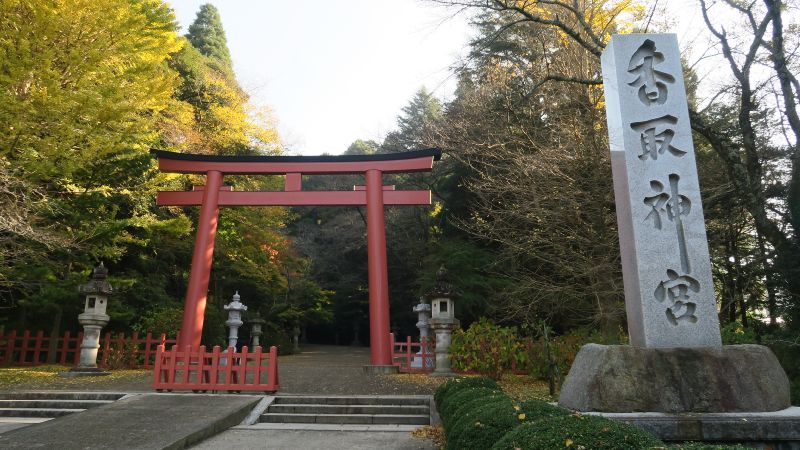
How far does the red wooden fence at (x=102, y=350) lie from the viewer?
1228 centimetres

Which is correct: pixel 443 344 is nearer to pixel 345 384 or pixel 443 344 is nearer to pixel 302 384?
pixel 345 384

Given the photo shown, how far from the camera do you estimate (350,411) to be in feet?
25.2

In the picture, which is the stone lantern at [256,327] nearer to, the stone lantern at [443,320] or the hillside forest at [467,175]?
the hillside forest at [467,175]

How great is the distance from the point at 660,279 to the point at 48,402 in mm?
9148

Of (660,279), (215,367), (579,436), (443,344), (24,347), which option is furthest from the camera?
(24,347)

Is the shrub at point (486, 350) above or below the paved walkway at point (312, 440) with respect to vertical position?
above

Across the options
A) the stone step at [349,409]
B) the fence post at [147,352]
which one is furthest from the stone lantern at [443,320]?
the fence post at [147,352]

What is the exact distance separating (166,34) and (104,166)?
13.6 feet

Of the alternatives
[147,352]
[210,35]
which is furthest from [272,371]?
[210,35]

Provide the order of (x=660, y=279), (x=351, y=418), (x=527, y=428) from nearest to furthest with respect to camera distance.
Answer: (x=527, y=428), (x=660, y=279), (x=351, y=418)

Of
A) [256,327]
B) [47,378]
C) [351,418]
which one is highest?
[256,327]

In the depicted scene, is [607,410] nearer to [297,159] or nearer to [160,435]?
[160,435]

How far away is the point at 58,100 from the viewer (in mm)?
8336

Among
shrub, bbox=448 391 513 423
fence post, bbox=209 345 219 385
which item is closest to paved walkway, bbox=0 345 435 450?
fence post, bbox=209 345 219 385
